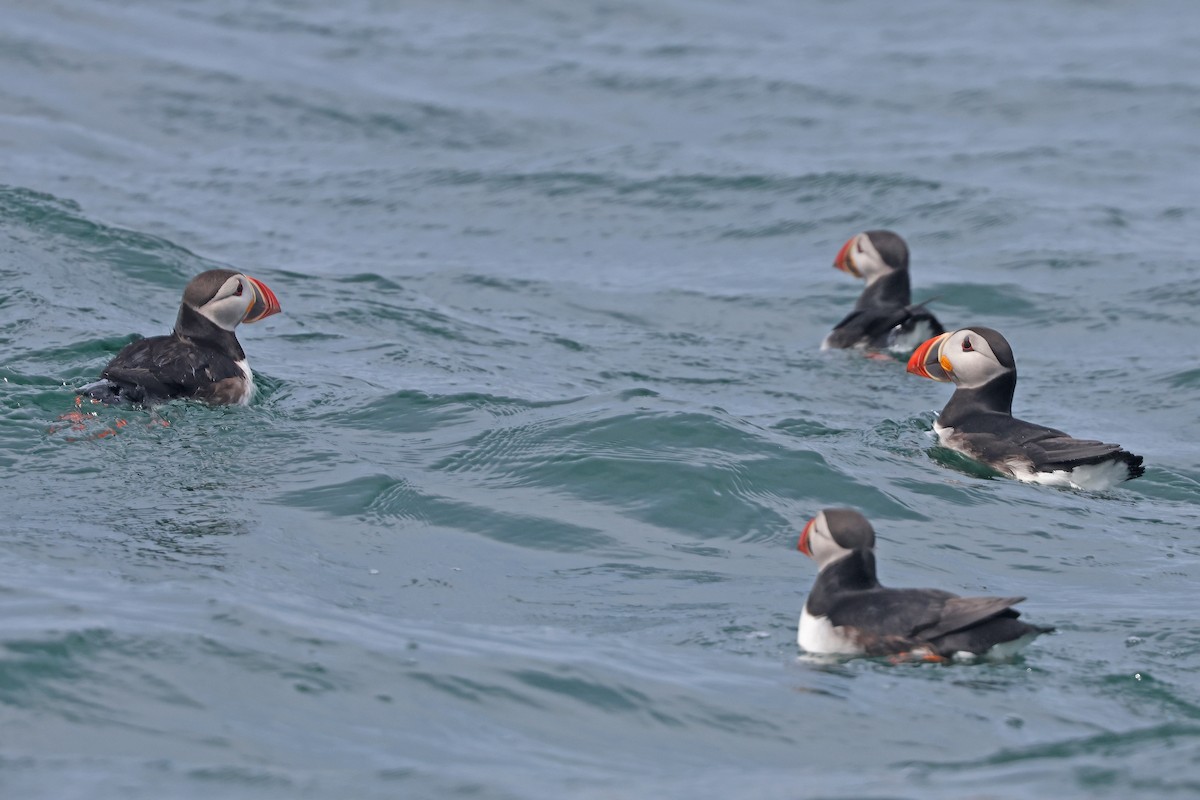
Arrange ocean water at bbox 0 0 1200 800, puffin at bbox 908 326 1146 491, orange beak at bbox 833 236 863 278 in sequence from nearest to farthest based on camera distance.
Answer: ocean water at bbox 0 0 1200 800
puffin at bbox 908 326 1146 491
orange beak at bbox 833 236 863 278

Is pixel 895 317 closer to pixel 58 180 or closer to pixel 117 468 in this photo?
pixel 117 468

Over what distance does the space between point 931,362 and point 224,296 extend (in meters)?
4.68

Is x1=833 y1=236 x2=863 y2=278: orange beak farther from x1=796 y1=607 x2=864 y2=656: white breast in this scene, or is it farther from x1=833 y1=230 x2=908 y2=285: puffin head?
x1=796 y1=607 x2=864 y2=656: white breast

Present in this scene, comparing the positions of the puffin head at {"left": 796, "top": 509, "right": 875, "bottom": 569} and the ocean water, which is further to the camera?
the puffin head at {"left": 796, "top": 509, "right": 875, "bottom": 569}

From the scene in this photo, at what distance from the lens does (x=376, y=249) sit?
1619 centimetres

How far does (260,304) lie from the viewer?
1073 centimetres

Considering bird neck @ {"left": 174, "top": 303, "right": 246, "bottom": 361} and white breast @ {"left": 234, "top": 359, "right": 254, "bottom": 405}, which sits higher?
bird neck @ {"left": 174, "top": 303, "right": 246, "bottom": 361}

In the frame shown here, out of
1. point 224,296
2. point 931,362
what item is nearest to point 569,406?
point 224,296

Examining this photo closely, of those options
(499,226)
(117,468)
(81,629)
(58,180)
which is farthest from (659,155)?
(81,629)

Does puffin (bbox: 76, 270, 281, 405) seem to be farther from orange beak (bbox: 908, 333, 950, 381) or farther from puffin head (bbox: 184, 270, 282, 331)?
orange beak (bbox: 908, 333, 950, 381)

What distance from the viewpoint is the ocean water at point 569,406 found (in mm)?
6230

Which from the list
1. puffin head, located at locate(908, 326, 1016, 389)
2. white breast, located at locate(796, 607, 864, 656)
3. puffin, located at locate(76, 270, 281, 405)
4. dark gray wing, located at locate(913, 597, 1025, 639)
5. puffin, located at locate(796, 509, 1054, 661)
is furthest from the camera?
puffin head, located at locate(908, 326, 1016, 389)

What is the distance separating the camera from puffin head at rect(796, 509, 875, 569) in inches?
279

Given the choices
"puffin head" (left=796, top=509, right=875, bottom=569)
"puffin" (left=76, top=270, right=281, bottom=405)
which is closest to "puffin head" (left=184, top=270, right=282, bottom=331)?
"puffin" (left=76, top=270, right=281, bottom=405)
